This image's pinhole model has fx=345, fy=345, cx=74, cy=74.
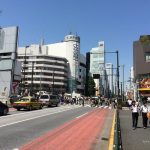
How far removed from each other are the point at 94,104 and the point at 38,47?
4347 inches

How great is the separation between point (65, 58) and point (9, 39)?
336ft

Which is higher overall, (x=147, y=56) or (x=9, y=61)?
(x=147, y=56)

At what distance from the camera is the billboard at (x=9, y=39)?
212 ft

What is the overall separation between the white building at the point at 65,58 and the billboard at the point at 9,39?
284 ft

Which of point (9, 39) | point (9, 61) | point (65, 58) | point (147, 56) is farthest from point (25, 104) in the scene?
point (65, 58)

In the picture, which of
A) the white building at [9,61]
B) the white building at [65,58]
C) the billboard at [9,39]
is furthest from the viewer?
the white building at [65,58]

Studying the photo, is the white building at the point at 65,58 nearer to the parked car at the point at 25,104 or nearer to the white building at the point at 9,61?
the white building at the point at 9,61

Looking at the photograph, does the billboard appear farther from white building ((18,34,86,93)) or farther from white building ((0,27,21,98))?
white building ((18,34,86,93))

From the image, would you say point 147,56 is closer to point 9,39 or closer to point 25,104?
point 9,39

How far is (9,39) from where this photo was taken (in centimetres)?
6575

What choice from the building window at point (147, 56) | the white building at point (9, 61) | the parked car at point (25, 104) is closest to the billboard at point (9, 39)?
the white building at point (9, 61)

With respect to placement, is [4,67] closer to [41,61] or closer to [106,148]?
[106,148]

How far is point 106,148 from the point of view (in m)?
11.9

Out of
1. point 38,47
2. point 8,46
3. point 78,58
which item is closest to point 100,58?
point 78,58
